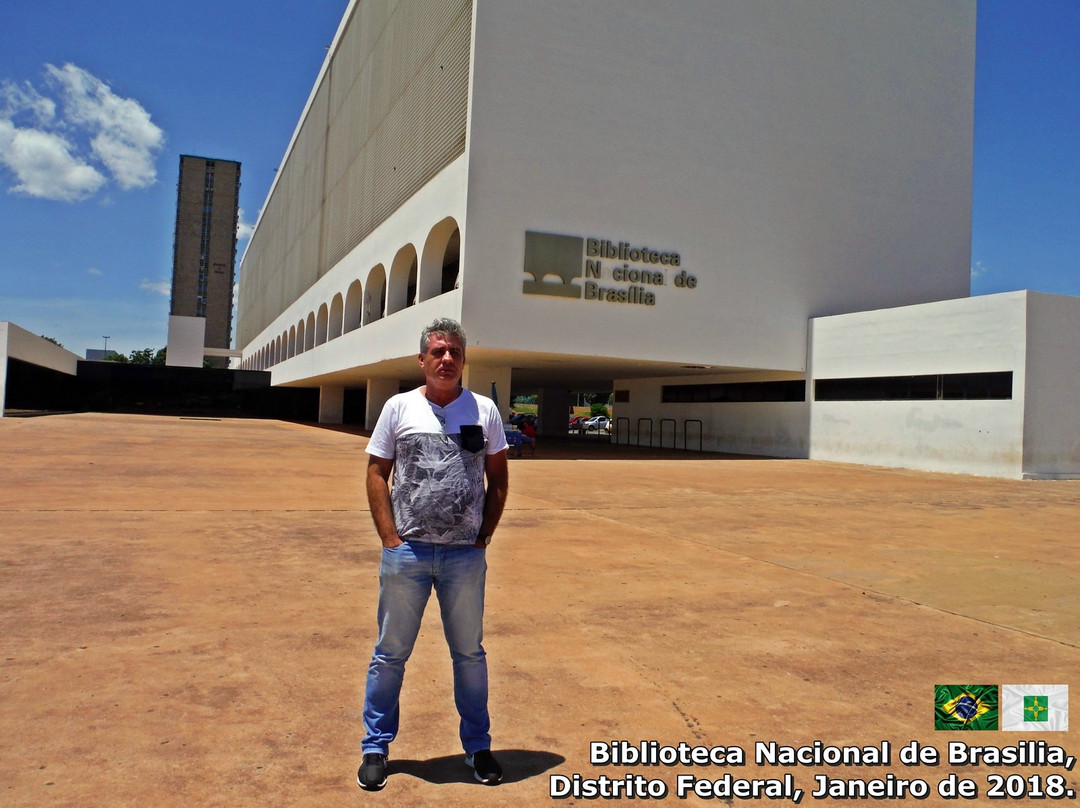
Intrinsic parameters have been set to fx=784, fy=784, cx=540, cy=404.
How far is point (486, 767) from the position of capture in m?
3.14

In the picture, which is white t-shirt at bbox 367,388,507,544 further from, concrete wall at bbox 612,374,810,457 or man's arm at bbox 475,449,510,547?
concrete wall at bbox 612,374,810,457

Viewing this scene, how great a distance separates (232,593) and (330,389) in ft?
152

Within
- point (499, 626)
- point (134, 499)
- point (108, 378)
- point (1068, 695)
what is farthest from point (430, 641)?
point (108, 378)

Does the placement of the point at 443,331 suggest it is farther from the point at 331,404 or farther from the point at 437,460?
Result: the point at 331,404

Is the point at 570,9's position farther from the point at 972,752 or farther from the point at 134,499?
the point at 972,752

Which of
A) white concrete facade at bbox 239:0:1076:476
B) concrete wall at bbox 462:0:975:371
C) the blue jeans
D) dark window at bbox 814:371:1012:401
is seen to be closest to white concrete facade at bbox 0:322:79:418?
white concrete facade at bbox 239:0:1076:476

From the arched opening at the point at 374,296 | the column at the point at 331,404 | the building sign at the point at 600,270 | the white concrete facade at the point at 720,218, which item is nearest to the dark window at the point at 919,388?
the white concrete facade at the point at 720,218

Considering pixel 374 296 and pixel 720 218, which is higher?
pixel 720 218

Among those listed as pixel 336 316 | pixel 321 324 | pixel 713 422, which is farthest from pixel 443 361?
pixel 321 324

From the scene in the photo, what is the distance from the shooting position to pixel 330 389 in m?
50.6

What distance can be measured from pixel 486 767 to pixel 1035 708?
289 cm

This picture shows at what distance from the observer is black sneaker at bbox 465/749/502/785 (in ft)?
10.2

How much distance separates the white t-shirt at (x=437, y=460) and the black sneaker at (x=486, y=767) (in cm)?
86

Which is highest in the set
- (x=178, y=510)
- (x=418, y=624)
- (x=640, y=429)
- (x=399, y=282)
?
(x=399, y=282)
